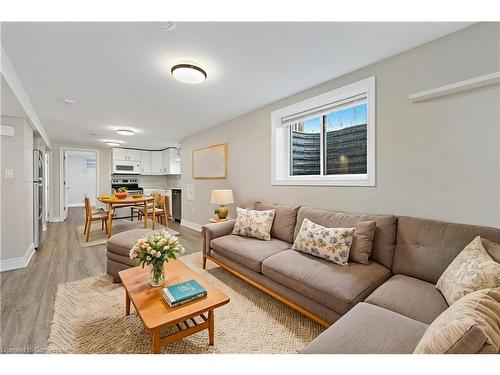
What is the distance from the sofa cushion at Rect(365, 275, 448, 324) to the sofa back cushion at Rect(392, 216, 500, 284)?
0.11m

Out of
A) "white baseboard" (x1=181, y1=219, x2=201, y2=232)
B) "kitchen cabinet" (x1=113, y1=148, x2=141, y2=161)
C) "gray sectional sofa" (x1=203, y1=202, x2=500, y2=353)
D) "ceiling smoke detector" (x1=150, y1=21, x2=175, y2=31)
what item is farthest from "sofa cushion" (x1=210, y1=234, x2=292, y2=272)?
"kitchen cabinet" (x1=113, y1=148, x2=141, y2=161)

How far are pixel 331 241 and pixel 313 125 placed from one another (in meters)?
1.68

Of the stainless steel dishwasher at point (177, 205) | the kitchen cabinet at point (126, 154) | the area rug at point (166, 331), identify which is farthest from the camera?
→ the kitchen cabinet at point (126, 154)

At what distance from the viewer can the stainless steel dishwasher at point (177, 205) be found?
6.00m

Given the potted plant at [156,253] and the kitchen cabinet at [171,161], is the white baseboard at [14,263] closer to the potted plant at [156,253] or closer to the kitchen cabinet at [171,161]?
the potted plant at [156,253]

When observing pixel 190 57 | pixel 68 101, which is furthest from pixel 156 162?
pixel 190 57

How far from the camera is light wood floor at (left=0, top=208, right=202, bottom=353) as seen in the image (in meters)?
1.58

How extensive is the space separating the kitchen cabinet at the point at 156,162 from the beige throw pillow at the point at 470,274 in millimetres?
7710

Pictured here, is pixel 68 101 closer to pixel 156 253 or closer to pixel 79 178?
pixel 156 253

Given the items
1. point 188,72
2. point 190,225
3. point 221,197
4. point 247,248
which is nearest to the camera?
point 188,72

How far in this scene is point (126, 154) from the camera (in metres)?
7.08

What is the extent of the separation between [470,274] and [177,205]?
5.90 m

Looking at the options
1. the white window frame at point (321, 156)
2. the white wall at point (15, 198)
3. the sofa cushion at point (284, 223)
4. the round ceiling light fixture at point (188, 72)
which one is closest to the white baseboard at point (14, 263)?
the white wall at point (15, 198)
